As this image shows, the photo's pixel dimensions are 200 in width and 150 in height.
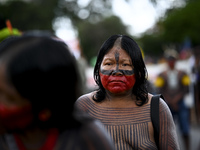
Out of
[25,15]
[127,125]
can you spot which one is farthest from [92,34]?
[127,125]

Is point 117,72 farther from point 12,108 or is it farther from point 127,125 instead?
point 12,108

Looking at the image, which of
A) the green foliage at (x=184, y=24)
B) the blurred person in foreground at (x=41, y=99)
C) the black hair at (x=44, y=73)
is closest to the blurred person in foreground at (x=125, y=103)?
the blurred person in foreground at (x=41, y=99)

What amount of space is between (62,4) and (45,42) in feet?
150

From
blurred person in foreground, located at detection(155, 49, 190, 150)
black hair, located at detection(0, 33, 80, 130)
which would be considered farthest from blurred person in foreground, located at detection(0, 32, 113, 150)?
blurred person in foreground, located at detection(155, 49, 190, 150)

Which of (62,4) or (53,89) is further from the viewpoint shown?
(62,4)

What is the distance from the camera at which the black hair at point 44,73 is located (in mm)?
1205

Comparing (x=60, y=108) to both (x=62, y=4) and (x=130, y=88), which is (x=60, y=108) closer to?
(x=130, y=88)

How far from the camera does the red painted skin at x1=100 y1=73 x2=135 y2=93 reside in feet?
7.86

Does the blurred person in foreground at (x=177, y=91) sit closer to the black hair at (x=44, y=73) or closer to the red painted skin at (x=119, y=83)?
the red painted skin at (x=119, y=83)

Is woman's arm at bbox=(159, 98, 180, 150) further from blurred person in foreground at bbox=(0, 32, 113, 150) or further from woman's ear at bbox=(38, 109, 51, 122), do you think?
woman's ear at bbox=(38, 109, 51, 122)

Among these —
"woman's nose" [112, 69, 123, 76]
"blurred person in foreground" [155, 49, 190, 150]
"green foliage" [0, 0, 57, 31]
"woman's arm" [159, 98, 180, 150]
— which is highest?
"green foliage" [0, 0, 57, 31]

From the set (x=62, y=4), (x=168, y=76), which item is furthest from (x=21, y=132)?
(x=62, y=4)

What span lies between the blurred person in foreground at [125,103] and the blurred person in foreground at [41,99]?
34.8 inches

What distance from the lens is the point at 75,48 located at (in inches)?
443
